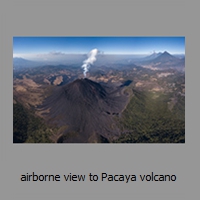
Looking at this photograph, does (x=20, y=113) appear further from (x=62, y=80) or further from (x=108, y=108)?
(x=62, y=80)

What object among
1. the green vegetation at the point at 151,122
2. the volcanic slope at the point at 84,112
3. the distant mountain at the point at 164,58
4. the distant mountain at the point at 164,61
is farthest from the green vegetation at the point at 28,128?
the distant mountain at the point at 164,58

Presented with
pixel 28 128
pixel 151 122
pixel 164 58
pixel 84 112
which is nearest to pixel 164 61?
pixel 164 58

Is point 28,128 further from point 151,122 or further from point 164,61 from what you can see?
point 164,61

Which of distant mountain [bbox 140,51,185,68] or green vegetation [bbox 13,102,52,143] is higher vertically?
distant mountain [bbox 140,51,185,68]

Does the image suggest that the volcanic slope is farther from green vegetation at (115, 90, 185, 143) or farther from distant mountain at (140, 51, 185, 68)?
distant mountain at (140, 51, 185, 68)

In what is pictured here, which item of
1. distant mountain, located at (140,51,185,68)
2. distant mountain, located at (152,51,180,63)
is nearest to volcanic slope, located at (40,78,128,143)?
distant mountain, located at (140,51,185,68)

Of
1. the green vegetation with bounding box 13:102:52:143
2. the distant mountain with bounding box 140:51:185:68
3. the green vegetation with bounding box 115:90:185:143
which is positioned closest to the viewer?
the green vegetation with bounding box 13:102:52:143
